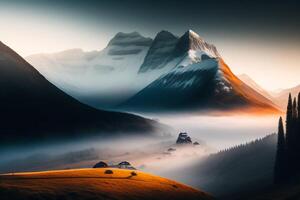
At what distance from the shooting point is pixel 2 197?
194 metres

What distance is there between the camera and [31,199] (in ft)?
649

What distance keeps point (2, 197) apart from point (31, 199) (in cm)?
1098
